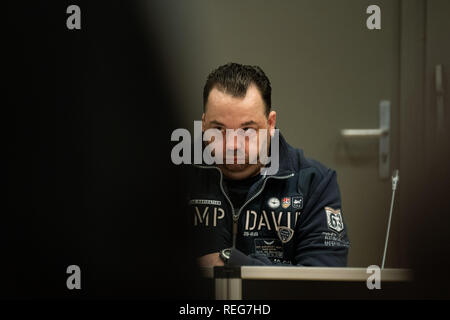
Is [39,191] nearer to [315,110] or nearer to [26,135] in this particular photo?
[26,135]

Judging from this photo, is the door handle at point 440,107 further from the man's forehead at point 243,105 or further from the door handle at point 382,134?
the door handle at point 382,134

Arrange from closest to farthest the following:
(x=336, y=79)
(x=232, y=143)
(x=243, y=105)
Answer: (x=232, y=143) < (x=243, y=105) < (x=336, y=79)

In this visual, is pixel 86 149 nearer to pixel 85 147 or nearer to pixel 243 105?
pixel 85 147

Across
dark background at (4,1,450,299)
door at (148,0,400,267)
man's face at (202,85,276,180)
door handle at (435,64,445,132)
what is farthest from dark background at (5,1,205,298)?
Answer: door at (148,0,400,267)

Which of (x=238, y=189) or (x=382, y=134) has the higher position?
(x=382, y=134)

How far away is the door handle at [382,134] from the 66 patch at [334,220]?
48 cm

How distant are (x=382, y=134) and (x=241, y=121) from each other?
703mm

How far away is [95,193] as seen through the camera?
0.16 meters

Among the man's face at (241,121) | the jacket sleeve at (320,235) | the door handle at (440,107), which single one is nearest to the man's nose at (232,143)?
the man's face at (241,121)

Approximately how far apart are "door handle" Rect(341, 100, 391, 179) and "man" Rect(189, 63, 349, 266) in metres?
0.42

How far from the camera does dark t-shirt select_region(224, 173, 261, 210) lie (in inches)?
40.9

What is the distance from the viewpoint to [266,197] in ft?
3.45

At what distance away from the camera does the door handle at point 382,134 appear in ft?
4.89

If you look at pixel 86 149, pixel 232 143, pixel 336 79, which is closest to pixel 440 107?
pixel 86 149
